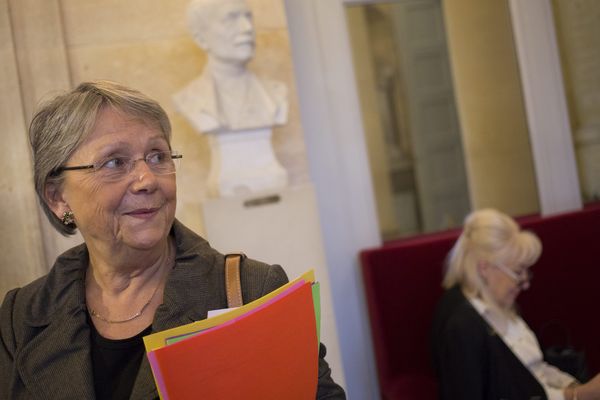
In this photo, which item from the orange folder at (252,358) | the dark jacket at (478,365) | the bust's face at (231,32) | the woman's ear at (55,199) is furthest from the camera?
the bust's face at (231,32)

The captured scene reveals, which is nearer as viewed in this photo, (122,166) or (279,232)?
(122,166)

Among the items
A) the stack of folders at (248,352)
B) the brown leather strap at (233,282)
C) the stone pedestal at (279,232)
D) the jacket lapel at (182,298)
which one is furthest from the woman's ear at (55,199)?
the stone pedestal at (279,232)

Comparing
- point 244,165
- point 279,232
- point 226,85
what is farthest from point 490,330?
point 226,85

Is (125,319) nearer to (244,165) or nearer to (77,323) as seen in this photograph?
(77,323)

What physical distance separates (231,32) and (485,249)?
1.59 m

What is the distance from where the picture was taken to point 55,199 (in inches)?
72.2

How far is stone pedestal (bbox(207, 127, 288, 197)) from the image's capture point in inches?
131

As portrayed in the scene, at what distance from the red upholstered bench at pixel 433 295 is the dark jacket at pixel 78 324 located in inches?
85.4

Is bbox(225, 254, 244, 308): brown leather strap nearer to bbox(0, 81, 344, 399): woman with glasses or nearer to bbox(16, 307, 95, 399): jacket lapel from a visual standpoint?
bbox(0, 81, 344, 399): woman with glasses

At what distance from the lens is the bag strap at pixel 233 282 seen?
1.63m

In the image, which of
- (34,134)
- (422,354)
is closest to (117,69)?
(34,134)

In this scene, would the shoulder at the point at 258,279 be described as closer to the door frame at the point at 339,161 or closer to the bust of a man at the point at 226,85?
the bust of a man at the point at 226,85

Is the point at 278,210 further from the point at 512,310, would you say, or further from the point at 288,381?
the point at 288,381

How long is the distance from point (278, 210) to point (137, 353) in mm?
1659
